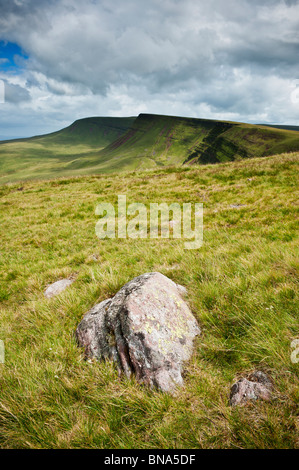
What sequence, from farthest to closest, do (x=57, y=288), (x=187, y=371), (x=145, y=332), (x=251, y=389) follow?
(x=57, y=288)
(x=145, y=332)
(x=187, y=371)
(x=251, y=389)

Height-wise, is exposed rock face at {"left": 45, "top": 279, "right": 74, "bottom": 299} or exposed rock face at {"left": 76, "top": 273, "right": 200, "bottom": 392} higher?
exposed rock face at {"left": 76, "top": 273, "right": 200, "bottom": 392}

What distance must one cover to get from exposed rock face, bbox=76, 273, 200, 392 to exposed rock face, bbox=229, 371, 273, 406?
2.16 ft

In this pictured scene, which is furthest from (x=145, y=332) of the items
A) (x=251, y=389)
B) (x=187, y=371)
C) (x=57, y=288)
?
(x=57, y=288)

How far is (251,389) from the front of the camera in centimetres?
232

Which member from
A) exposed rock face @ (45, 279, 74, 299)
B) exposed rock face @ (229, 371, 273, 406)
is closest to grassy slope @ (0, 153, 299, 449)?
exposed rock face @ (229, 371, 273, 406)

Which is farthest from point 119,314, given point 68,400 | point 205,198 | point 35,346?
point 205,198

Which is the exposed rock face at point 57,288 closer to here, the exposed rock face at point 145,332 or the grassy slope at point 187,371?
the grassy slope at point 187,371

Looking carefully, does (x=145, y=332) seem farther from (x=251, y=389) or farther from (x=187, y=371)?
(x=251, y=389)

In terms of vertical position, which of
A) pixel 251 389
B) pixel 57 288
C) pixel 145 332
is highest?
pixel 145 332

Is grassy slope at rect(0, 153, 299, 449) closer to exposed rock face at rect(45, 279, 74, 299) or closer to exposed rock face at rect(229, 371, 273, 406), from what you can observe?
exposed rock face at rect(229, 371, 273, 406)

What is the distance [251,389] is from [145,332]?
4.58 ft

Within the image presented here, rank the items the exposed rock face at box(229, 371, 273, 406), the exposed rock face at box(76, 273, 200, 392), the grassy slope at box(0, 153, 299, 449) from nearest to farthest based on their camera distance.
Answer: the grassy slope at box(0, 153, 299, 449) < the exposed rock face at box(229, 371, 273, 406) < the exposed rock face at box(76, 273, 200, 392)

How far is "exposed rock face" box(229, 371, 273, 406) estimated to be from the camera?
2266 mm
